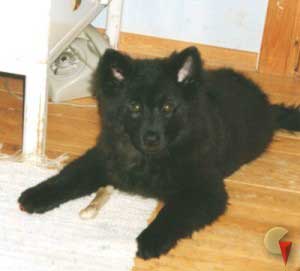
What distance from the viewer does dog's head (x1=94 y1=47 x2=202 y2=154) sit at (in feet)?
6.97

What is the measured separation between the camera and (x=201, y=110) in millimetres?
2244

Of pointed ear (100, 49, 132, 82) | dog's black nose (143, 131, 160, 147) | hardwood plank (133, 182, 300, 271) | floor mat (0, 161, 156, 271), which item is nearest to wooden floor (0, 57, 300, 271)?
hardwood plank (133, 182, 300, 271)

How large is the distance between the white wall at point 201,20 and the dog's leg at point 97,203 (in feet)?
5.46

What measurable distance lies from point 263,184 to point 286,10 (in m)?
1.41

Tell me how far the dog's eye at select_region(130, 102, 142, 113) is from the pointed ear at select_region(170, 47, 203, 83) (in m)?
0.16

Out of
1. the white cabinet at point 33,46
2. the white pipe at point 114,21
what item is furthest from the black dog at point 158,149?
the white pipe at point 114,21

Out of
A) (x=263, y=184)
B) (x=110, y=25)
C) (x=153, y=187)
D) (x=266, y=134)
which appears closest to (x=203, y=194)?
(x=153, y=187)

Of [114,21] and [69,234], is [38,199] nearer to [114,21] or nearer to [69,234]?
[69,234]

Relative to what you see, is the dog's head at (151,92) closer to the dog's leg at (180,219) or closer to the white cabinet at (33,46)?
the dog's leg at (180,219)

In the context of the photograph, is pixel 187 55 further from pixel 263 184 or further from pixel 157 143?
pixel 263 184

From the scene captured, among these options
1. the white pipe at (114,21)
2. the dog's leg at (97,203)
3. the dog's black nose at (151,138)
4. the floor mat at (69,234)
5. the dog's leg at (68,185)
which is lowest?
the floor mat at (69,234)

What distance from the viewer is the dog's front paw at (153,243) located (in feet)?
6.53

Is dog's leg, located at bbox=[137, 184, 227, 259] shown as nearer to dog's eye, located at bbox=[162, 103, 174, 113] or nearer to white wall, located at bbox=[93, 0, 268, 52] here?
dog's eye, located at bbox=[162, 103, 174, 113]

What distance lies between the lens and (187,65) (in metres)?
2.14
